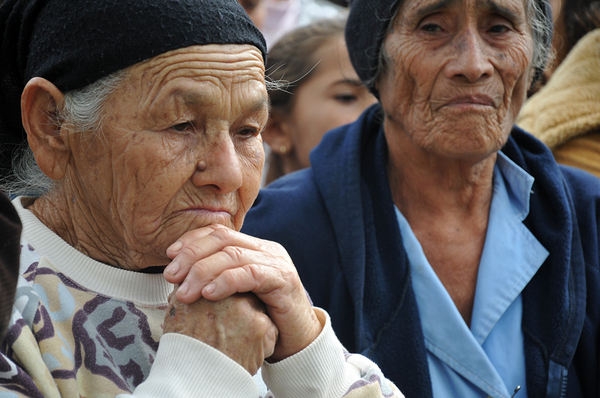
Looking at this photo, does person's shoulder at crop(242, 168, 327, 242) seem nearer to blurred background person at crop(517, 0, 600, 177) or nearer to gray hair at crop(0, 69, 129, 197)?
gray hair at crop(0, 69, 129, 197)

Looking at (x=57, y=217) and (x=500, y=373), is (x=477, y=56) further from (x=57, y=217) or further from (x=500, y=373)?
(x=57, y=217)

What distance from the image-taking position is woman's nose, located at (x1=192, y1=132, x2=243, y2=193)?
1731 mm

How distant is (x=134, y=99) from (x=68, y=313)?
23.2 inches

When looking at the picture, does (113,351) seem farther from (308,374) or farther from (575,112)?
(575,112)

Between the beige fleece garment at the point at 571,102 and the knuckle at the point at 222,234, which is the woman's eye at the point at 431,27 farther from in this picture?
the knuckle at the point at 222,234

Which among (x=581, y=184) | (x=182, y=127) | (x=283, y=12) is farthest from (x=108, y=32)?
(x=283, y=12)

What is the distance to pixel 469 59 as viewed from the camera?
2.77m

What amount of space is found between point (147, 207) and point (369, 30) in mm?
1770

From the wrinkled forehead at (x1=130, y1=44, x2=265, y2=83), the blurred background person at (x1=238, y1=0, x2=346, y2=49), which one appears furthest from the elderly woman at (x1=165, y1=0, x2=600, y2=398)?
the blurred background person at (x1=238, y1=0, x2=346, y2=49)

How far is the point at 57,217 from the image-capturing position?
73.7 inches

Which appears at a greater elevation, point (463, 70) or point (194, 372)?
point (463, 70)

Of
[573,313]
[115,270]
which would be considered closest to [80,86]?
[115,270]

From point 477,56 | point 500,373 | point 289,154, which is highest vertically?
point 477,56

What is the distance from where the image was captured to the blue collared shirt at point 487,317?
2.68 metres
